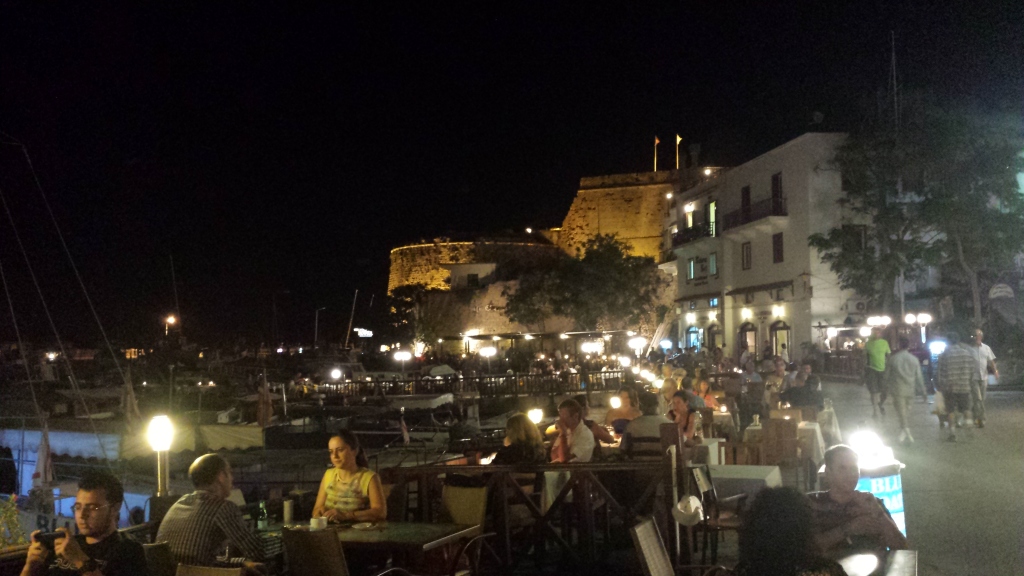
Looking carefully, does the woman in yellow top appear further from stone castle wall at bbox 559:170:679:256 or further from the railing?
stone castle wall at bbox 559:170:679:256

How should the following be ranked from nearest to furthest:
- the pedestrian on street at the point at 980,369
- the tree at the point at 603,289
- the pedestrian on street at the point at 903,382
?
1. the pedestrian on street at the point at 903,382
2. the pedestrian on street at the point at 980,369
3. the tree at the point at 603,289

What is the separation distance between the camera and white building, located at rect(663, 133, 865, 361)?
28422 mm

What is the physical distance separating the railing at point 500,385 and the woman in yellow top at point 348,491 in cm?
1542

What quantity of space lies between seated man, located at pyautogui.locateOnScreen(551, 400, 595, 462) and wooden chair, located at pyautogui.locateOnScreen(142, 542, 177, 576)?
3.97m

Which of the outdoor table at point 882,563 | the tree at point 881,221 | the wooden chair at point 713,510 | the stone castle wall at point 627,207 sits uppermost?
the stone castle wall at point 627,207

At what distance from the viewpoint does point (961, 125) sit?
25.5m

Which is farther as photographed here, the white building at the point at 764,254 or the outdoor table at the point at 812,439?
the white building at the point at 764,254

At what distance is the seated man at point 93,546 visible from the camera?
11.7 feet

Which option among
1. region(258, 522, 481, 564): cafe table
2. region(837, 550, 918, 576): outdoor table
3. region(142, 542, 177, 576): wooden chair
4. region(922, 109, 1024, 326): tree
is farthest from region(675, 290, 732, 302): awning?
region(142, 542, 177, 576): wooden chair

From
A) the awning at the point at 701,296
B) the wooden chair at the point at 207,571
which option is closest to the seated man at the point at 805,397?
Result: the wooden chair at the point at 207,571

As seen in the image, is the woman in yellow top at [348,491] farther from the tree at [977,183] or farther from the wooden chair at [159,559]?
the tree at [977,183]

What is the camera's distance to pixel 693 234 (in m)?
38.2

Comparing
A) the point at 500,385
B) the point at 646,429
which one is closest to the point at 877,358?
the point at 646,429

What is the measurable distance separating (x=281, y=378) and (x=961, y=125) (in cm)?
2553
